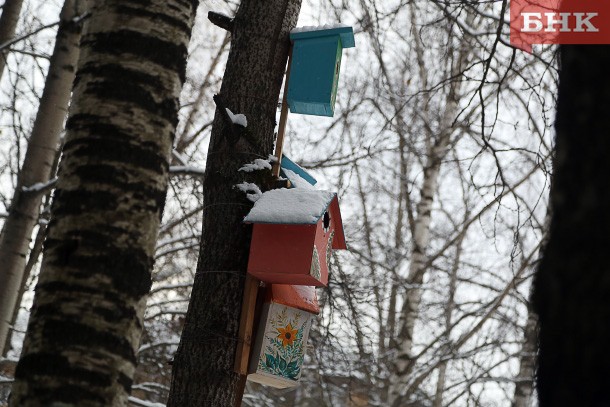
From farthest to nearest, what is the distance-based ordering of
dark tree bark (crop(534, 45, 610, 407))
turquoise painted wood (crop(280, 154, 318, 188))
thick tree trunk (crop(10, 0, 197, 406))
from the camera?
turquoise painted wood (crop(280, 154, 318, 188)) → thick tree trunk (crop(10, 0, 197, 406)) → dark tree bark (crop(534, 45, 610, 407))

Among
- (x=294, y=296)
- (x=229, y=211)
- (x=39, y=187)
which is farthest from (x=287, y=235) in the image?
(x=39, y=187)

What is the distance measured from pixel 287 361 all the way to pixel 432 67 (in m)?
6.80

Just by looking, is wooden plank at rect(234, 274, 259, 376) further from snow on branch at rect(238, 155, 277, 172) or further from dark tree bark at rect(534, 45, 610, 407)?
dark tree bark at rect(534, 45, 610, 407)

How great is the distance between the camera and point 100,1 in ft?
7.55

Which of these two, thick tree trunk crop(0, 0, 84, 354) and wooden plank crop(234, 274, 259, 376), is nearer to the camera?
wooden plank crop(234, 274, 259, 376)

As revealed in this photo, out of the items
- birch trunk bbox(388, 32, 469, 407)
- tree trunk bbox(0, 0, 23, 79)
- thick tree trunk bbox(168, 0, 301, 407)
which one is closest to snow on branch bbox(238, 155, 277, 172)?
thick tree trunk bbox(168, 0, 301, 407)

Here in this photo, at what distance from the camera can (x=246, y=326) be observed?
3705mm

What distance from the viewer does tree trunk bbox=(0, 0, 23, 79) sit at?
6.18 meters

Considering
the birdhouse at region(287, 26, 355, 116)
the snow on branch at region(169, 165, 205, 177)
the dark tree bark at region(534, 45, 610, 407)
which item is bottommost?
the dark tree bark at region(534, 45, 610, 407)

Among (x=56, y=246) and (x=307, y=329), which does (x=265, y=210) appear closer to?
(x=307, y=329)

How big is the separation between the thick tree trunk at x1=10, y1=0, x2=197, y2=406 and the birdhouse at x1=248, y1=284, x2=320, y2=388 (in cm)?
171

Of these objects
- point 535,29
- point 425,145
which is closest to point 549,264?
point 535,29

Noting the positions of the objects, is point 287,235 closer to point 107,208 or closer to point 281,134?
point 281,134

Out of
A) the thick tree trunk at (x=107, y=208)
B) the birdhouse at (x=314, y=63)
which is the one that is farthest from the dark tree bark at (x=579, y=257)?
the birdhouse at (x=314, y=63)
